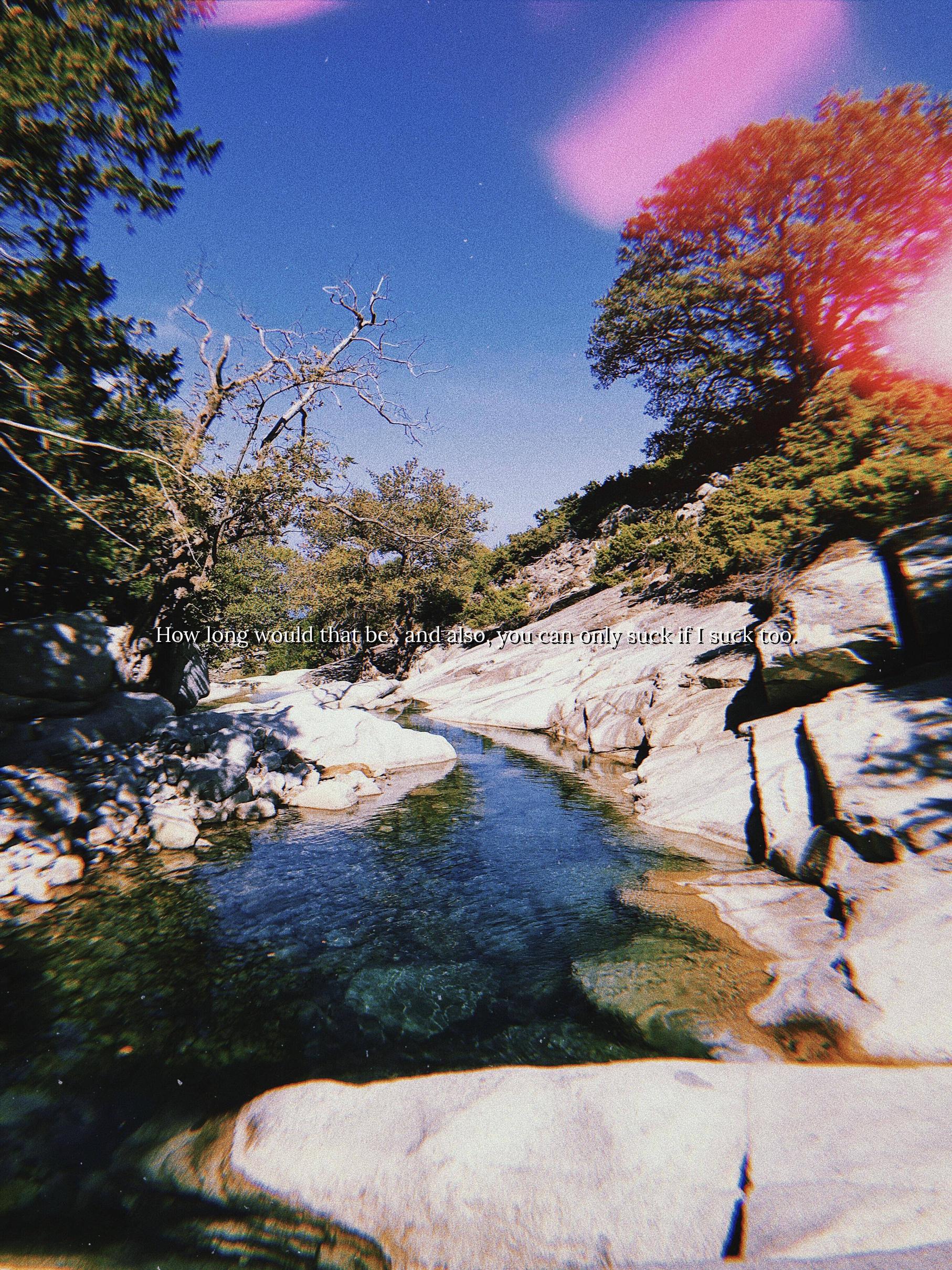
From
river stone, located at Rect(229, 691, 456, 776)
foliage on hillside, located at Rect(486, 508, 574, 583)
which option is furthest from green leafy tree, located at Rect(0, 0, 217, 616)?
foliage on hillside, located at Rect(486, 508, 574, 583)

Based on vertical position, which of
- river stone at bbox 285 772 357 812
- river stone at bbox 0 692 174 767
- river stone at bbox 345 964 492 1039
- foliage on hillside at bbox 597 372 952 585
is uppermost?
foliage on hillside at bbox 597 372 952 585

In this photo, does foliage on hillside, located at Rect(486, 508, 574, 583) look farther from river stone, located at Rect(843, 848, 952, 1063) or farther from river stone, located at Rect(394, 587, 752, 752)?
river stone, located at Rect(843, 848, 952, 1063)

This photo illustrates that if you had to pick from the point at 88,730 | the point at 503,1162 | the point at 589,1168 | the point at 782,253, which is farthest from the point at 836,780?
the point at 782,253

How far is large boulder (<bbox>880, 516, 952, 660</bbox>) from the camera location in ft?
29.5

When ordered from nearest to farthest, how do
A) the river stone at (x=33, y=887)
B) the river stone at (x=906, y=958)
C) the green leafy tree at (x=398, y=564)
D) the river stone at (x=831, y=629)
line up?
the river stone at (x=906, y=958), the river stone at (x=33, y=887), the river stone at (x=831, y=629), the green leafy tree at (x=398, y=564)

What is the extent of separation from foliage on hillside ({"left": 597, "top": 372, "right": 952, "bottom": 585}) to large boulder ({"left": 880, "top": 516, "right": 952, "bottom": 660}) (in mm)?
2736

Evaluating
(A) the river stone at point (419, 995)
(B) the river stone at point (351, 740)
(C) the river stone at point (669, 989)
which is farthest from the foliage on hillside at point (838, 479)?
(B) the river stone at point (351, 740)

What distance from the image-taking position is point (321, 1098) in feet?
13.7

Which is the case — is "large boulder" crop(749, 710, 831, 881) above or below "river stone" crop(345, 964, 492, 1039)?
above

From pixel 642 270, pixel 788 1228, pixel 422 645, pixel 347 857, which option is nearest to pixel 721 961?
pixel 788 1228

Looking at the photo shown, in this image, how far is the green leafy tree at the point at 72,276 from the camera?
273 inches

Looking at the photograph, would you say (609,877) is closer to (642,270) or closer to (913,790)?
(913,790)

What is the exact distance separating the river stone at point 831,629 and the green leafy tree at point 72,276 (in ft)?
42.1

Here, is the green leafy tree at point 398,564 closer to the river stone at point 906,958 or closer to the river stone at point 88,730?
the river stone at point 88,730
